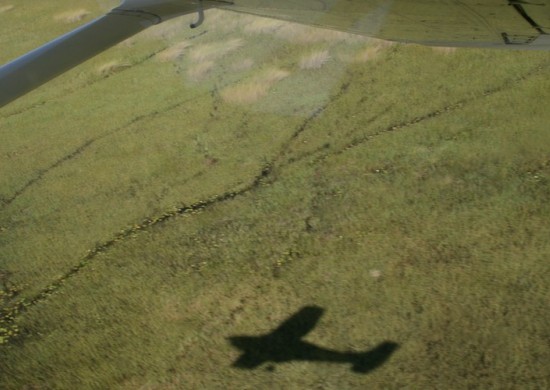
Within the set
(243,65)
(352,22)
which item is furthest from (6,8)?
(352,22)

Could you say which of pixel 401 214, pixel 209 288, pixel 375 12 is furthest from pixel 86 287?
pixel 375 12

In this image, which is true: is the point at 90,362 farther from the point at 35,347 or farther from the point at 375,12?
the point at 375,12

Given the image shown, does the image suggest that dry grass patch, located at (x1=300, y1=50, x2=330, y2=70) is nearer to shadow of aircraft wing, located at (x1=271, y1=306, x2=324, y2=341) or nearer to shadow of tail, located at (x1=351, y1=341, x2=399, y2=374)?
shadow of aircraft wing, located at (x1=271, y1=306, x2=324, y2=341)

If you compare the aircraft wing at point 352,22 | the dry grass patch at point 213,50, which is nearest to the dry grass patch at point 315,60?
the dry grass patch at point 213,50

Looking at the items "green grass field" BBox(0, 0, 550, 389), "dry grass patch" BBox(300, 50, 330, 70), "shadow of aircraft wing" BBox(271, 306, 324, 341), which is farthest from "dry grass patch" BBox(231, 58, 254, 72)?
"shadow of aircraft wing" BBox(271, 306, 324, 341)

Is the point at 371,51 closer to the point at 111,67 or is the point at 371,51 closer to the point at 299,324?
the point at 111,67

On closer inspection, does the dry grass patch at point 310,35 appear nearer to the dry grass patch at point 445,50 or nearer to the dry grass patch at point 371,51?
the dry grass patch at point 371,51

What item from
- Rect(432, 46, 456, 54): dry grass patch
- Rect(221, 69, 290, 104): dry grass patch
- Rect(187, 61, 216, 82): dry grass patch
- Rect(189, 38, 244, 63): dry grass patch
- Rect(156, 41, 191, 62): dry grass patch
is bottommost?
Rect(432, 46, 456, 54): dry grass patch
